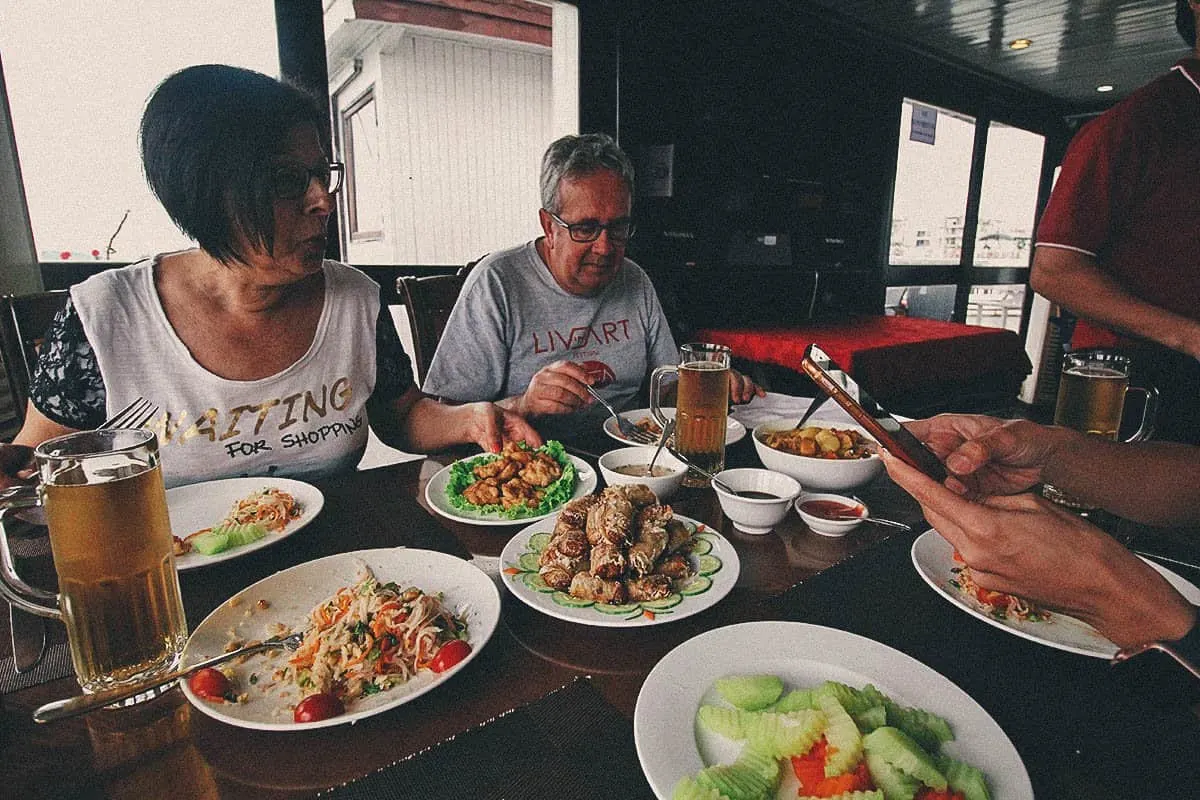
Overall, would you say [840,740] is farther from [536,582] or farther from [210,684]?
[210,684]

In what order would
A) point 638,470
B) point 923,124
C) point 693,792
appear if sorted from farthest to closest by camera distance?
point 923,124 < point 638,470 < point 693,792

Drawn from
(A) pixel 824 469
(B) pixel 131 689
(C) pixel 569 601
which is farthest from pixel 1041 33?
(B) pixel 131 689

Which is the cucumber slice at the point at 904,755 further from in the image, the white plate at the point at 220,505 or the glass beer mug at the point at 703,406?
the white plate at the point at 220,505

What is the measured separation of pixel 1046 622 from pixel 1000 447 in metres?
0.42

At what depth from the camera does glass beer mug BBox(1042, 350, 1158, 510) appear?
1.49m

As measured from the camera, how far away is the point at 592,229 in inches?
88.9

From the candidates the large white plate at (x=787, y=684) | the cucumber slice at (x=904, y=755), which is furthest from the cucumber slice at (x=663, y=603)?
the cucumber slice at (x=904, y=755)

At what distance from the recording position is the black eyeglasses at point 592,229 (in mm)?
2252

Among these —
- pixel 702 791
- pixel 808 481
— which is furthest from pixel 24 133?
pixel 702 791

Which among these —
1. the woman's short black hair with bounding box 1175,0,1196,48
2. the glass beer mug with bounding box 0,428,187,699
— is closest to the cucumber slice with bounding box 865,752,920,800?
the glass beer mug with bounding box 0,428,187,699

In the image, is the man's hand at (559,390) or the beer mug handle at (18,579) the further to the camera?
the man's hand at (559,390)

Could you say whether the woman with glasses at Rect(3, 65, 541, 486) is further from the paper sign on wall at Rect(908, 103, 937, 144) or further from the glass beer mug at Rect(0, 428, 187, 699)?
the paper sign on wall at Rect(908, 103, 937, 144)

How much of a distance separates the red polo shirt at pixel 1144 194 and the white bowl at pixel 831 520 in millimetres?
1601

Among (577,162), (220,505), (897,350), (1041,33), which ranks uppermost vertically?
(1041,33)
